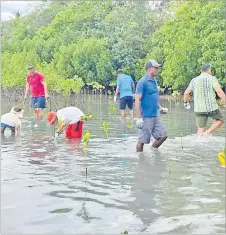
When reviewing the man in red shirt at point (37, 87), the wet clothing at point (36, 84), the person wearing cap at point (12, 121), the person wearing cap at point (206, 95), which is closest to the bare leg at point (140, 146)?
the person wearing cap at point (206, 95)

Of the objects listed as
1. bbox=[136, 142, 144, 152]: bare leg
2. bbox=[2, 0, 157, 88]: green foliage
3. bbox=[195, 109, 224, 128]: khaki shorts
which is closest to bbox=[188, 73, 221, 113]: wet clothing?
bbox=[195, 109, 224, 128]: khaki shorts

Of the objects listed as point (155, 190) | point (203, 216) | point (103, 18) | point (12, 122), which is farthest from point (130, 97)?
point (103, 18)

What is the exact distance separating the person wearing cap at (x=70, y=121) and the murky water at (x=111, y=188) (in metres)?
0.46

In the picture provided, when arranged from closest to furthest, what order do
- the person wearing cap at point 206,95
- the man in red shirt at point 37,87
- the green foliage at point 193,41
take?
the person wearing cap at point 206,95, the man in red shirt at point 37,87, the green foliage at point 193,41

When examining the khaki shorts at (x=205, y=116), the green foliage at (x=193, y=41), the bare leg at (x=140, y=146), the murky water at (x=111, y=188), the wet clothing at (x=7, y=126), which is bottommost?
the murky water at (x=111, y=188)

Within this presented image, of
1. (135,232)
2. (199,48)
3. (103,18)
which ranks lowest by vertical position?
(135,232)

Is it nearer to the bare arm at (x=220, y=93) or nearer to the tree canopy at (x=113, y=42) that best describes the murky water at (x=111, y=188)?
the bare arm at (x=220, y=93)

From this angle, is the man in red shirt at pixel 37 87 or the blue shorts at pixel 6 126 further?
the man in red shirt at pixel 37 87

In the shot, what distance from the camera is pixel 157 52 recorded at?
43.3m

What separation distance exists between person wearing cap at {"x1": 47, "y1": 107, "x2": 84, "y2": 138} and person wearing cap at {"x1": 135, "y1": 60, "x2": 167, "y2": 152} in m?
1.95

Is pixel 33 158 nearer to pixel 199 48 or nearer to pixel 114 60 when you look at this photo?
pixel 199 48

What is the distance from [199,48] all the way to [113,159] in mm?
28088

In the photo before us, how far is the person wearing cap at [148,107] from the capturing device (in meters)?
8.91

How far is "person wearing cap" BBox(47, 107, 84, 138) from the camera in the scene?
10.6 meters
